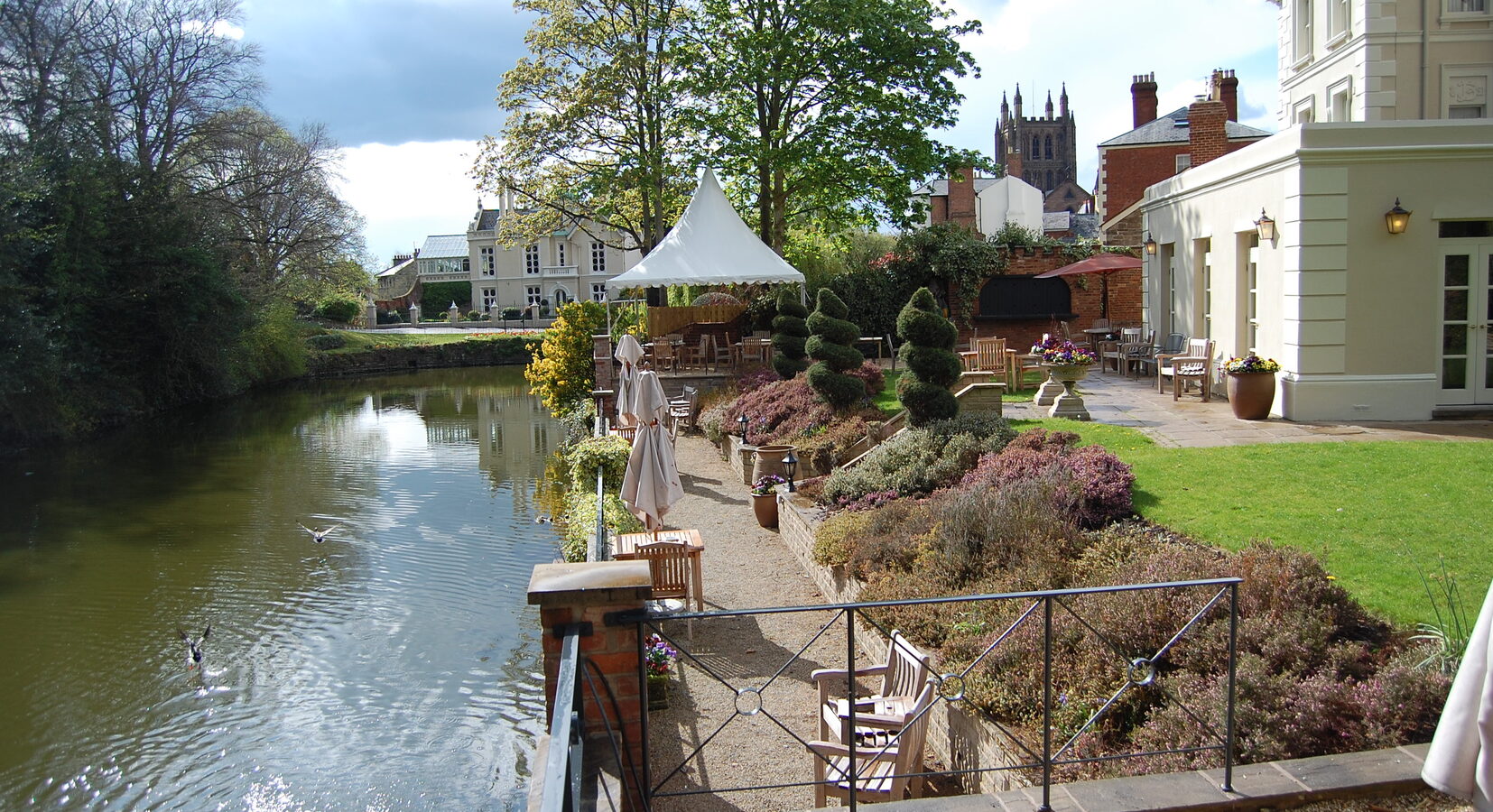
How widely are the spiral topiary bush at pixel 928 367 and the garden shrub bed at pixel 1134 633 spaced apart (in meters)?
3.36

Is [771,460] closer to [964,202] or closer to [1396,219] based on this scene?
[1396,219]

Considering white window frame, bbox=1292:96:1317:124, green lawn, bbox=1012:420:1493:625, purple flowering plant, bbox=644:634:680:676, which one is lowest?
purple flowering plant, bbox=644:634:680:676

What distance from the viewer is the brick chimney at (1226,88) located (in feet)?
103

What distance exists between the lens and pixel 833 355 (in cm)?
1579

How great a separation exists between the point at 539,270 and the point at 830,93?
5074cm

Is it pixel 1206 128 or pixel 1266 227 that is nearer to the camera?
pixel 1266 227

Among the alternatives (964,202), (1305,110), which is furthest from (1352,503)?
(964,202)

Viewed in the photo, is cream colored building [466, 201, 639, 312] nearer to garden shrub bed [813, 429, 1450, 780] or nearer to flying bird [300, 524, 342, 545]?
flying bird [300, 524, 342, 545]

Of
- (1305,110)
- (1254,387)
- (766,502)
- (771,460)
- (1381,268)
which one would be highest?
(1305,110)

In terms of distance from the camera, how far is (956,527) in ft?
26.0

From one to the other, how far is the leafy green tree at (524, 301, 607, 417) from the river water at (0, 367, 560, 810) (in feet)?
9.45

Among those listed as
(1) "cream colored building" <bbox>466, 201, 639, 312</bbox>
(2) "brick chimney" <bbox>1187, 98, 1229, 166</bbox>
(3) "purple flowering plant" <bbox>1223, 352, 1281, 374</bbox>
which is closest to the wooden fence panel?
(2) "brick chimney" <bbox>1187, 98, 1229, 166</bbox>

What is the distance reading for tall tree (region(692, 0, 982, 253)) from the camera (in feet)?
80.2

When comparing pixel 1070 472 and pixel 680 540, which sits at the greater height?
pixel 1070 472
